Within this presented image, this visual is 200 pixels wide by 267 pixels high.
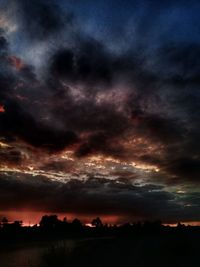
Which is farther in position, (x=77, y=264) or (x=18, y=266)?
(x=18, y=266)

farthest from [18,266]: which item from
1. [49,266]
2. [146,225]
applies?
[146,225]

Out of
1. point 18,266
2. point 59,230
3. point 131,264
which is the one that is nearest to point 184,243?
point 131,264

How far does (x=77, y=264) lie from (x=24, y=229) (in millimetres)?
114624

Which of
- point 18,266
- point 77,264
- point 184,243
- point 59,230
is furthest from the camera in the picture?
point 59,230

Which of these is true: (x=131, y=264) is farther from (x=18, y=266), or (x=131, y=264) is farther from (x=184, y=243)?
(x=184, y=243)

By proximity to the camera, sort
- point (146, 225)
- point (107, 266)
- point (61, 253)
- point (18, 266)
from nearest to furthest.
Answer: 1. point (107, 266)
2. point (61, 253)
3. point (18, 266)
4. point (146, 225)

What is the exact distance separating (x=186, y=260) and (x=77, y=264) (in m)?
8.87

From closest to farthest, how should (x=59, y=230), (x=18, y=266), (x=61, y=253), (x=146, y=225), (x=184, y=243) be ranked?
(x=61, y=253) → (x=18, y=266) → (x=184, y=243) → (x=59, y=230) → (x=146, y=225)

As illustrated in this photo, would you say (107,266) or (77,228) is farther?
(77,228)

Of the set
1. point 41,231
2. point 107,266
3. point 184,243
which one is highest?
point 41,231

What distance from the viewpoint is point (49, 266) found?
96.9ft

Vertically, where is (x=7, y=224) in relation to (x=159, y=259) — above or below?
above

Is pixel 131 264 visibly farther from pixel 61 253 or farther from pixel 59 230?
pixel 59 230

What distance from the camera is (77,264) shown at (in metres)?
30.7
